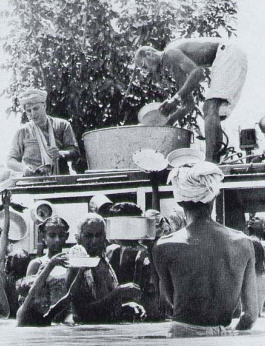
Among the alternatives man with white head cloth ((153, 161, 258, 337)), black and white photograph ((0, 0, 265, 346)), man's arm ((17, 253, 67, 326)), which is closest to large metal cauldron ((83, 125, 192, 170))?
black and white photograph ((0, 0, 265, 346))

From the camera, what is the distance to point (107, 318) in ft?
14.3

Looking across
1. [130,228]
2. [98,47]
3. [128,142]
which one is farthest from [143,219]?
[98,47]

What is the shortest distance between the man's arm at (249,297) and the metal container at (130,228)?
1.91m

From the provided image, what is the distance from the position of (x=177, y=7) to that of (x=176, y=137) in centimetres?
651

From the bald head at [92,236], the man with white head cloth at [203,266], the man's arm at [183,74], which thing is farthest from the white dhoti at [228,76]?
the man with white head cloth at [203,266]

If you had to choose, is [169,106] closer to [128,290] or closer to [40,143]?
[40,143]

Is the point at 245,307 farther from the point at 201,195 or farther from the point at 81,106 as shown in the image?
the point at 81,106

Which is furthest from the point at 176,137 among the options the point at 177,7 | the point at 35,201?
the point at 177,7

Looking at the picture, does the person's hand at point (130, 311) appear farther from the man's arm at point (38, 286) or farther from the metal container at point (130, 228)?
the metal container at point (130, 228)

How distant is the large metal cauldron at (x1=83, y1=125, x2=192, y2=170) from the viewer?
6516 millimetres

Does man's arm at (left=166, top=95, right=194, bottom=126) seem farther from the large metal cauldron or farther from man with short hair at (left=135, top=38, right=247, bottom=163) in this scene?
the large metal cauldron

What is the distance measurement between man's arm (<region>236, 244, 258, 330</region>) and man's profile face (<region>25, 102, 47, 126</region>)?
12.5 feet

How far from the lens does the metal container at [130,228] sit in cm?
521

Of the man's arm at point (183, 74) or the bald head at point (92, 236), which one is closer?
the bald head at point (92, 236)
